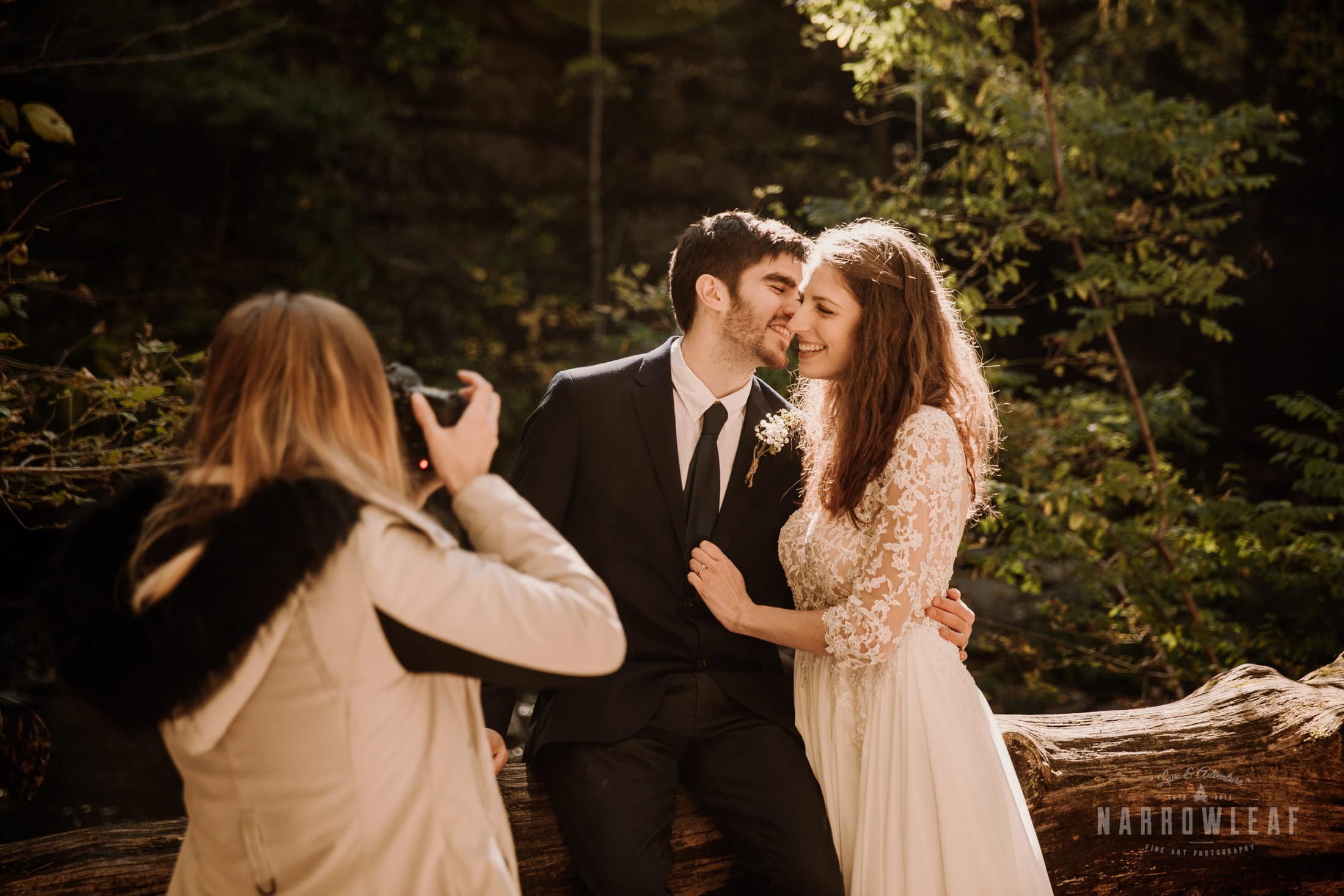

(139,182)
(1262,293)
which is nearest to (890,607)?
(1262,293)

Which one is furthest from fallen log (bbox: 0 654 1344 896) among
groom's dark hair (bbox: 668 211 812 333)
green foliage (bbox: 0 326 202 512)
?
green foliage (bbox: 0 326 202 512)

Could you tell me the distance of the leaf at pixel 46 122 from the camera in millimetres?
2680

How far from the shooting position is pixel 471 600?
161cm

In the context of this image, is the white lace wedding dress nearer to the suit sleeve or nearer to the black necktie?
the black necktie

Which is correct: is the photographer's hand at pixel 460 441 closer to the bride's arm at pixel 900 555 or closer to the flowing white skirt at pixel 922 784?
the bride's arm at pixel 900 555

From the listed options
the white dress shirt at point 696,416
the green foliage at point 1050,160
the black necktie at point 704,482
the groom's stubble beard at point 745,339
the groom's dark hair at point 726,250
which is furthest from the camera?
the green foliage at point 1050,160

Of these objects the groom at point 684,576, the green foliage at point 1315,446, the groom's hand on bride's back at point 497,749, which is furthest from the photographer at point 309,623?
the green foliage at point 1315,446

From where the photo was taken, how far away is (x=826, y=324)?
9.44ft

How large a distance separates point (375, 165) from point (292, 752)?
12242 millimetres

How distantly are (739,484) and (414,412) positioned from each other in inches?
55.8

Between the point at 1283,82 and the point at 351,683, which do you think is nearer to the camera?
the point at 351,683

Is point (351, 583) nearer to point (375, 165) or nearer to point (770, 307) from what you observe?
point (770, 307)

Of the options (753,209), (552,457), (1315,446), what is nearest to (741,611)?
(552,457)

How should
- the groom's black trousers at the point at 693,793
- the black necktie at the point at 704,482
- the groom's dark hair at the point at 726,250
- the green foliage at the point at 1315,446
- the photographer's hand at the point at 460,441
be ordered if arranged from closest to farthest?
the photographer's hand at the point at 460,441 < the groom's black trousers at the point at 693,793 < the black necktie at the point at 704,482 < the groom's dark hair at the point at 726,250 < the green foliage at the point at 1315,446
